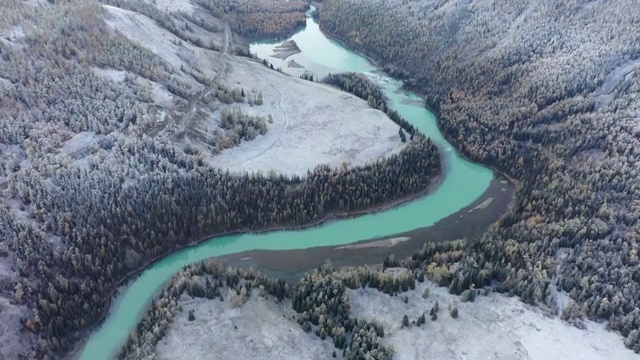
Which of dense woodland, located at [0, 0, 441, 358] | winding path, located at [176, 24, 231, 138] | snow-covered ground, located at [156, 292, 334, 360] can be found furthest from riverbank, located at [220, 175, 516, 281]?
winding path, located at [176, 24, 231, 138]

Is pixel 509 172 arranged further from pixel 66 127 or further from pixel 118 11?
pixel 118 11

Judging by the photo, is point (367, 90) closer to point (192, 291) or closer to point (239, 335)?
point (192, 291)

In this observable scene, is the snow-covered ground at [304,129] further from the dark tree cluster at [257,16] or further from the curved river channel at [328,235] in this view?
the dark tree cluster at [257,16]

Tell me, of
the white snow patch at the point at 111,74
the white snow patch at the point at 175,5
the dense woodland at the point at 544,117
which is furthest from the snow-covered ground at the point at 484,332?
the white snow patch at the point at 175,5

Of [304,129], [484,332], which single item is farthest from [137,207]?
[484,332]

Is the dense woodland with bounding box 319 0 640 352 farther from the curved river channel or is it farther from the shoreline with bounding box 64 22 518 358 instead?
the shoreline with bounding box 64 22 518 358

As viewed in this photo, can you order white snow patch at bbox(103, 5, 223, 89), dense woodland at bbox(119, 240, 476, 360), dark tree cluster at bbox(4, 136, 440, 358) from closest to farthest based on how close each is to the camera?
dense woodland at bbox(119, 240, 476, 360) → dark tree cluster at bbox(4, 136, 440, 358) → white snow patch at bbox(103, 5, 223, 89)

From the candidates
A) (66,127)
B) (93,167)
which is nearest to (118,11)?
(66,127)
